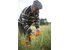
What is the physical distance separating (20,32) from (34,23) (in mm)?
211

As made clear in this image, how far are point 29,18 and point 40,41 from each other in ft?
1.06

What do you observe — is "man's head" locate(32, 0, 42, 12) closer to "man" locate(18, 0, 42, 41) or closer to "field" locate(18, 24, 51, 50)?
"man" locate(18, 0, 42, 41)

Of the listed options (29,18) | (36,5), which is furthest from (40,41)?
(36,5)

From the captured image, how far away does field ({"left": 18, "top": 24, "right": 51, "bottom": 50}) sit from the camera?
1532mm

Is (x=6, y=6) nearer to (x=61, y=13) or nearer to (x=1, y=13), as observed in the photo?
(x=1, y=13)

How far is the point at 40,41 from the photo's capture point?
1540mm

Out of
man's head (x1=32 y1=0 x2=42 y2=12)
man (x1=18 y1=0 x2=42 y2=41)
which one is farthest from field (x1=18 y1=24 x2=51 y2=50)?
man's head (x1=32 y1=0 x2=42 y2=12)

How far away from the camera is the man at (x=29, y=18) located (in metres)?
1.55

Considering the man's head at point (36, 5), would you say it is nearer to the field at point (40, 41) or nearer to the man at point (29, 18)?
the man at point (29, 18)

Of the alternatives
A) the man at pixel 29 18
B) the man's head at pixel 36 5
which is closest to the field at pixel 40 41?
the man at pixel 29 18

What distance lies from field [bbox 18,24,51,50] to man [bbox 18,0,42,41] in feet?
0.22

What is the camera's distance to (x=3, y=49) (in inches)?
60.1

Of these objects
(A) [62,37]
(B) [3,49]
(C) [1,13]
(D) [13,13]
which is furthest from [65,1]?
(B) [3,49]

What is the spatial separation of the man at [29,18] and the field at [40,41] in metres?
0.07
